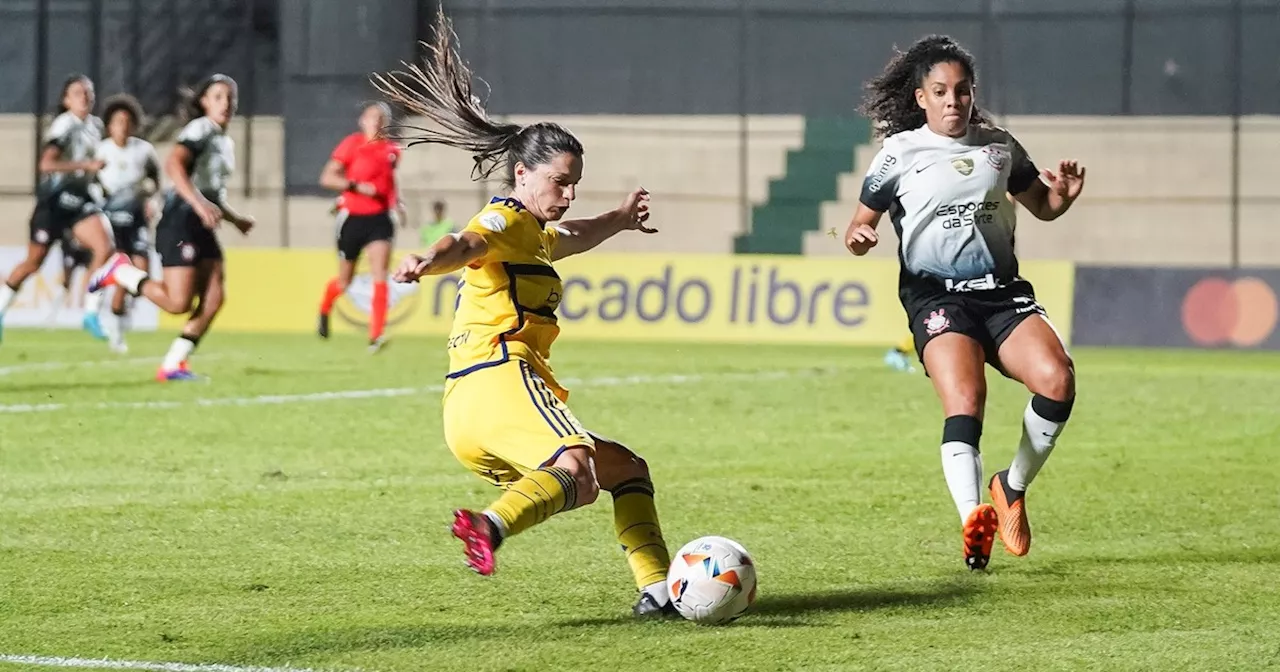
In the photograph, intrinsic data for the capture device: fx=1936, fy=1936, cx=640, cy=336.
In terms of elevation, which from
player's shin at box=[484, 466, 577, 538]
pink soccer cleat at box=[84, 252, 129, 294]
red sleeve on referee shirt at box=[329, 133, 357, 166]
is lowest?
player's shin at box=[484, 466, 577, 538]

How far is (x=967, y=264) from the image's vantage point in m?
6.96

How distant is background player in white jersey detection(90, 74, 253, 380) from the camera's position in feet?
42.2

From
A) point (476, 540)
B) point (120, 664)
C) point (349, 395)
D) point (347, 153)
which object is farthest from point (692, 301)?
point (120, 664)

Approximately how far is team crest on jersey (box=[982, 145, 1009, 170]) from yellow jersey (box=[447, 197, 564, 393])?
6.54 ft

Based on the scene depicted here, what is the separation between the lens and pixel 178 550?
23.1 ft

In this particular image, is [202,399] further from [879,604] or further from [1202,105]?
[1202,105]

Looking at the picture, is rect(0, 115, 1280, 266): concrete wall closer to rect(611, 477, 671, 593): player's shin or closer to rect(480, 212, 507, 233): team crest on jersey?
rect(611, 477, 671, 593): player's shin

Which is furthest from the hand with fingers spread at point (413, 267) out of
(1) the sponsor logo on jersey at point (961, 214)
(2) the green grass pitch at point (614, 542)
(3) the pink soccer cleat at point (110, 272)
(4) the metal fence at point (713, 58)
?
(4) the metal fence at point (713, 58)

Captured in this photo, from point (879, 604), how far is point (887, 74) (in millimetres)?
2262

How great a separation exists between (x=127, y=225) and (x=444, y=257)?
13.4 metres

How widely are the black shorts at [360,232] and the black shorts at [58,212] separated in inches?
92.2

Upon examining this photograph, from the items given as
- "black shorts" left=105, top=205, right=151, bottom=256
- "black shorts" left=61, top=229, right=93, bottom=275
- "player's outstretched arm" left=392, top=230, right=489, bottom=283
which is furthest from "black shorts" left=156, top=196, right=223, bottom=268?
"black shorts" left=61, top=229, right=93, bottom=275

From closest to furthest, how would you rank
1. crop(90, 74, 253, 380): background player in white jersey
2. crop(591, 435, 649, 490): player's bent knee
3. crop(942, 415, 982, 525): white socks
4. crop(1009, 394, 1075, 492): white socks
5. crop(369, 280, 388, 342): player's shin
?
1. crop(591, 435, 649, 490): player's bent knee
2. crop(942, 415, 982, 525): white socks
3. crop(1009, 394, 1075, 492): white socks
4. crop(90, 74, 253, 380): background player in white jersey
5. crop(369, 280, 388, 342): player's shin

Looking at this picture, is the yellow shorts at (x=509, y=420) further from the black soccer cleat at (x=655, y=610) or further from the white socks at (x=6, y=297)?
the white socks at (x=6, y=297)
